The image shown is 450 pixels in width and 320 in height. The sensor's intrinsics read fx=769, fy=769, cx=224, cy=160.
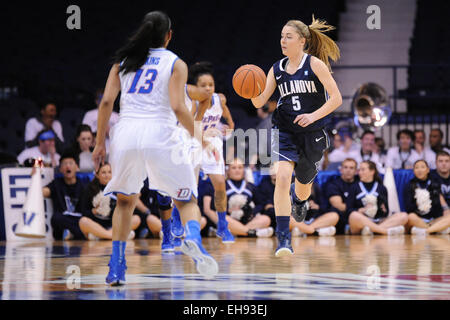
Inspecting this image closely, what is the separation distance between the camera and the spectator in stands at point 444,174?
11000mm

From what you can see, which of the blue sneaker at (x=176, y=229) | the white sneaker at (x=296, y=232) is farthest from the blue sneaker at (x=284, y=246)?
the white sneaker at (x=296, y=232)

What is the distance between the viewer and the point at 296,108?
6629 millimetres

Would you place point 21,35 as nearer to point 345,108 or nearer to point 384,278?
point 345,108

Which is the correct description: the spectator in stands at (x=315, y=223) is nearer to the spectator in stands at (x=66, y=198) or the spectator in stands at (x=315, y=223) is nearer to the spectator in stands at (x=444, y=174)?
the spectator in stands at (x=444, y=174)

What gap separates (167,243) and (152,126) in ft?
10.7

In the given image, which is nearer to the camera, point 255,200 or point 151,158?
point 151,158

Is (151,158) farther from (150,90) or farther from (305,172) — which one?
(305,172)

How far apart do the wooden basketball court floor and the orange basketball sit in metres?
1.49

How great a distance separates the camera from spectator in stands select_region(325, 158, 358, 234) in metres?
10.8

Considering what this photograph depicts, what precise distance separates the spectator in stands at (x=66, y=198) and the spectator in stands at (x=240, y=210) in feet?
5.71

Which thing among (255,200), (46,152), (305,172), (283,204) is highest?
(46,152)

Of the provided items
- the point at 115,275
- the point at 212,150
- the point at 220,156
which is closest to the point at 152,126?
the point at 115,275
